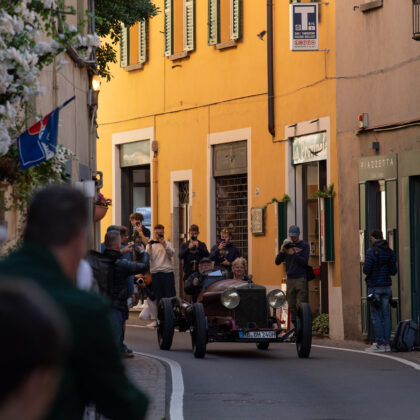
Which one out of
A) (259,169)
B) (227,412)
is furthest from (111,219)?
(227,412)

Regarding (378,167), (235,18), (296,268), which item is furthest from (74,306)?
(235,18)

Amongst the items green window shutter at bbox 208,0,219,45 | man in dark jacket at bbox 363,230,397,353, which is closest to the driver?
man in dark jacket at bbox 363,230,397,353

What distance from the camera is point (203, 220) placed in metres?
28.6

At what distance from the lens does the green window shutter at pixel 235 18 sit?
2709cm

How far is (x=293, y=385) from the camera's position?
13789 millimetres

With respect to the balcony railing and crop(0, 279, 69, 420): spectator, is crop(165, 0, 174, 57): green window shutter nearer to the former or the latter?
the balcony railing

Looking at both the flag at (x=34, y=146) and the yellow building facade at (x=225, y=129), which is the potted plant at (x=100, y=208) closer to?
the yellow building facade at (x=225, y=129)

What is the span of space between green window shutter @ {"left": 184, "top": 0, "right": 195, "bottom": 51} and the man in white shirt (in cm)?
647

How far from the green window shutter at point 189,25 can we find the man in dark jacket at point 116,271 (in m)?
14.8

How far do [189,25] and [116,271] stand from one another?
15914 mm

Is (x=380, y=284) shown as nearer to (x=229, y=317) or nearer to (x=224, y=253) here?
(x=229, y=317)

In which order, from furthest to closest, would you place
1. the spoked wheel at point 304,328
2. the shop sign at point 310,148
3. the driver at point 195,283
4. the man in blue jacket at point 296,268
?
the shop sign at point 310,148 → the man in blue jacket at point 296,268 → the driver at point 195,283 → the spoked wheel at point 304,328

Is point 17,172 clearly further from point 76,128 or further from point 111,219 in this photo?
point 111,219

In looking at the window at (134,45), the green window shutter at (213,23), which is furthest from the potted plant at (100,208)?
the window at (134,45)
